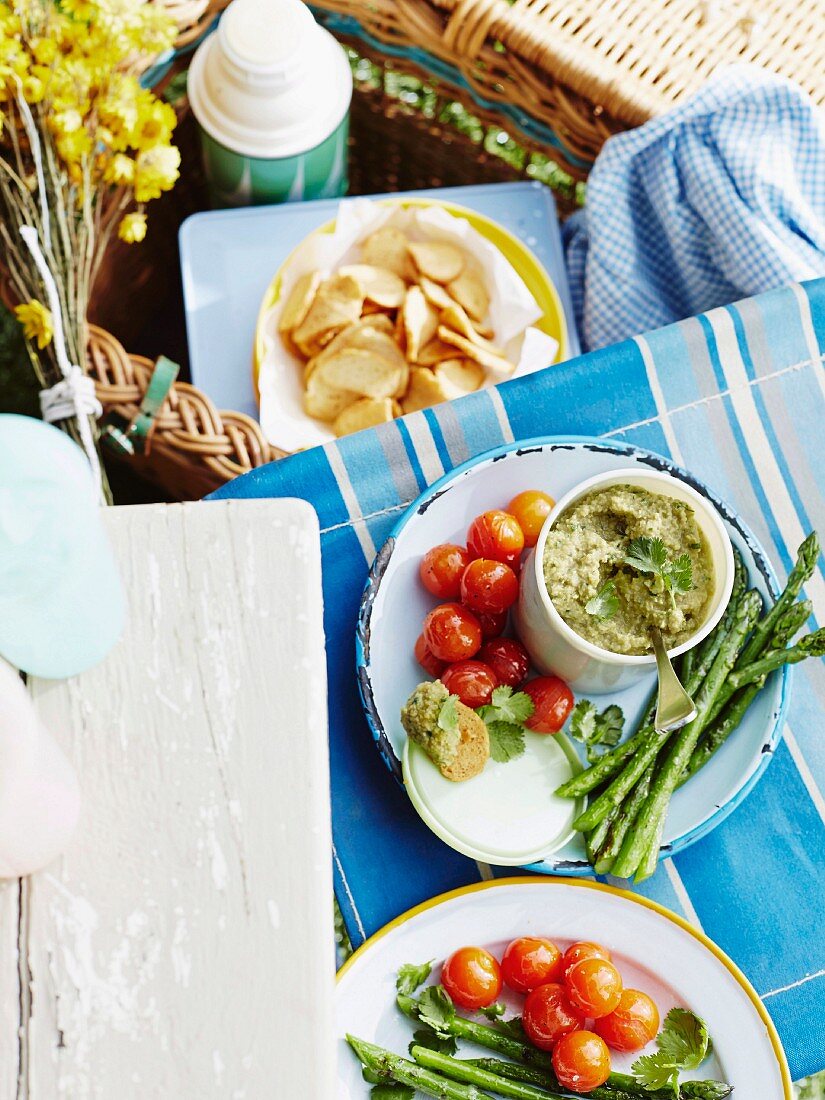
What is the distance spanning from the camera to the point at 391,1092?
3.38 feet

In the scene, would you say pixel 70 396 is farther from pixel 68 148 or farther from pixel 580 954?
pixel 580 954

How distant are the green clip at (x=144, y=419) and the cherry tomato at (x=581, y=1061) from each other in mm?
976

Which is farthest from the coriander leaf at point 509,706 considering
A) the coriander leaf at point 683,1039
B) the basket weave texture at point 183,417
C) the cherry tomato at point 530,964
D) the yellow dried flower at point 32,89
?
the yellow dried flower at point 32,89

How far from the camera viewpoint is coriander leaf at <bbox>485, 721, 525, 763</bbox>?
3.53 ft

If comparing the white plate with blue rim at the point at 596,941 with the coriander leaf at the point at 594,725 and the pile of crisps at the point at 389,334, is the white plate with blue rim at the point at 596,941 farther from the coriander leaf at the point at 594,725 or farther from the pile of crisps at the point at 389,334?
the pile of crisps at the point at 389,334

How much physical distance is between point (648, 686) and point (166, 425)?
78 centimetres

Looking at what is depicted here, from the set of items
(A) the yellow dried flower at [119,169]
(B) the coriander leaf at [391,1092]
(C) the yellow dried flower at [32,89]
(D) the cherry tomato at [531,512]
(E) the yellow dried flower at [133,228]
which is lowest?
(B) the coriander leaf at [391,1092]

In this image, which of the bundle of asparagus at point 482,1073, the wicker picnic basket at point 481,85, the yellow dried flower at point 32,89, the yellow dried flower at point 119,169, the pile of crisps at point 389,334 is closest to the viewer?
the bundle of asparagus at point 482,1073

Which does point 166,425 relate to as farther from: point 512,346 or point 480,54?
point 480,54

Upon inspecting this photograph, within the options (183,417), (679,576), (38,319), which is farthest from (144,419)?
(679,576)

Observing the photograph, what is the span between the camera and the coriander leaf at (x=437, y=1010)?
104cm

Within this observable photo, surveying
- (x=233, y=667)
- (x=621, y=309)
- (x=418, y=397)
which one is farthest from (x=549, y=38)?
(x=233, y=667)

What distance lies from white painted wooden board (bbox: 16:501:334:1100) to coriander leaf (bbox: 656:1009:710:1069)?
1.99 feet

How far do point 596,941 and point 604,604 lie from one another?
0.37 meters
